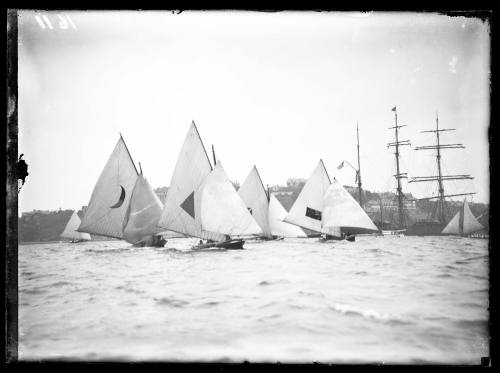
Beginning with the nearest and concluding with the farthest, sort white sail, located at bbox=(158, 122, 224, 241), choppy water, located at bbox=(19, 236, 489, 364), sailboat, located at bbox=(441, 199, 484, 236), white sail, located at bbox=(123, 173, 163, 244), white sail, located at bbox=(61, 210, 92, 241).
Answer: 1. choppy water, located at bbox=(19, 236, 489, 364)
2. sailboat, located at bbox=(441, 199, 484, 236)
3. white sail, located at bbox=(61, 210, 92, 241)
4. white sail, located at bbox=(158, 122, 224, 241)
5. white sail, located at bbox=(123, 173, 163, 244)

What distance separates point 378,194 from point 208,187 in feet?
9.67

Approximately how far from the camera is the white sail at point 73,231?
440cm

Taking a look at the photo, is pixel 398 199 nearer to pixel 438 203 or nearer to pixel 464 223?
pixel 438 203

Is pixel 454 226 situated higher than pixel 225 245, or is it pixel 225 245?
pixel 454 226

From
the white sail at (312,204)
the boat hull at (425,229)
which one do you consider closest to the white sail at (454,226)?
the boat hull at (425,229)

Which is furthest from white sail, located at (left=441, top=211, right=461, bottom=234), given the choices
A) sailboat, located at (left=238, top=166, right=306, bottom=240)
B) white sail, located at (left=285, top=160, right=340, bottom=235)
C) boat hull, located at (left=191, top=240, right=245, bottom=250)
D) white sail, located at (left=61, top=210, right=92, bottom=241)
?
white sail, located at (left=61, top=210, right=92, bottom=241)

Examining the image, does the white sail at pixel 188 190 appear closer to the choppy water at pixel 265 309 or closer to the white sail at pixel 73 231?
the white sail at pixel 73 231

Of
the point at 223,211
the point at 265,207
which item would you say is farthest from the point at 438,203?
the point at 265,207

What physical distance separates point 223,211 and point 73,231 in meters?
3.27

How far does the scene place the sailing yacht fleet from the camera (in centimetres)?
475

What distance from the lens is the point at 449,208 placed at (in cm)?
454

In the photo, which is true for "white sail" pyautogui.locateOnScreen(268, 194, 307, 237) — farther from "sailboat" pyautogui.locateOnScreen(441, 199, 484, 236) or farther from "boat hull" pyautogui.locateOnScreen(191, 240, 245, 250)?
"sailboat" pyautogui.locateOnScreen(441, 199, 484, 236)

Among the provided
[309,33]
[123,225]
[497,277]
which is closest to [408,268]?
[497,277]

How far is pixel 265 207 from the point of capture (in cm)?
879
